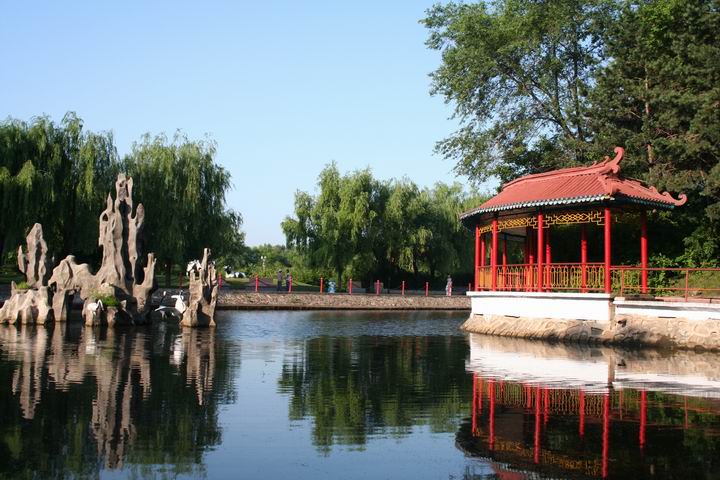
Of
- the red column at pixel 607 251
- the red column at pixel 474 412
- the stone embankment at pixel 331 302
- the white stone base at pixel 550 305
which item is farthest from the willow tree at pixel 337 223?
the red column at pixel 474 412

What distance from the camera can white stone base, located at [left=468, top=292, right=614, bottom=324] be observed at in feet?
70.1

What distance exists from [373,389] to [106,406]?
4.01 metres

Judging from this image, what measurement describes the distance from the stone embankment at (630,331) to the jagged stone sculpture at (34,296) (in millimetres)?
15013

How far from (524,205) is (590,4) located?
54.1 feet

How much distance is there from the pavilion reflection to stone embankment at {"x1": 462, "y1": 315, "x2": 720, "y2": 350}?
3.71 metres

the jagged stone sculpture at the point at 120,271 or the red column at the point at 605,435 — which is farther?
the jagged stone sculpture at the point at 120,271

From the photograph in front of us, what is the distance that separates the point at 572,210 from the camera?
22.5 metres

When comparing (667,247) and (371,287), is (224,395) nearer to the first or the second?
(667,247)

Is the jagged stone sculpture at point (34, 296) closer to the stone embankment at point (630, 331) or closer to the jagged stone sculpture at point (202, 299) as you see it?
the jagged stone sculpture at point (202, 299)

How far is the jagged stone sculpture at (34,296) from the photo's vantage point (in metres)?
25.2

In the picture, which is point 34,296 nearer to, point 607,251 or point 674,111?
point 607,251

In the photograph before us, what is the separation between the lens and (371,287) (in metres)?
53.1

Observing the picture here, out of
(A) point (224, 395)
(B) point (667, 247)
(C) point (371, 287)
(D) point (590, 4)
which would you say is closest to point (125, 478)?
(A) point (224, 395)

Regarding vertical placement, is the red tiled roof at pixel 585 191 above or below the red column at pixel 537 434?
above
